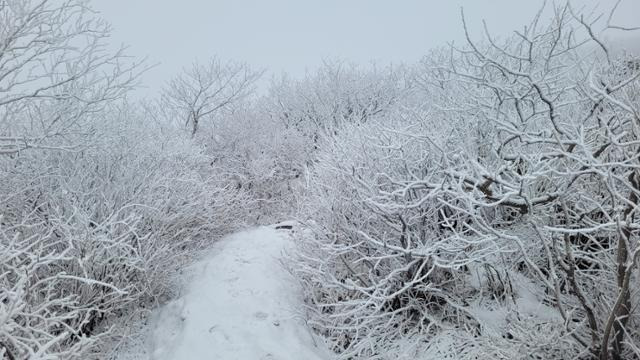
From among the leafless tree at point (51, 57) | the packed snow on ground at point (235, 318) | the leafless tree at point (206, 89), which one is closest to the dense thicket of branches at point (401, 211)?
the leafless tree at point (51, 57)

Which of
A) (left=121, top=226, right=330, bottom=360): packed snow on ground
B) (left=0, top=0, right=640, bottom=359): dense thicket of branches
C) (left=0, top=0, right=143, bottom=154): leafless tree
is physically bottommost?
(left=121, top=226, right=330, bottom=360): packed snow on ground

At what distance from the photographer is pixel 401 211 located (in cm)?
512

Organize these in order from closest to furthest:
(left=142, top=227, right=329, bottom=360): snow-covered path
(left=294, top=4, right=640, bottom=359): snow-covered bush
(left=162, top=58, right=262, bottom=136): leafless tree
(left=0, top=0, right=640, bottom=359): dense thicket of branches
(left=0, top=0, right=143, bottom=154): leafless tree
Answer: (left=0, top=0, right=640, bottom=359): dense thicket of branches
(left=294, top=4, right=640, bottom=359): snow-covered bush
(left=142, top=227, right=329, bottom=360): snow-covered path
(left=0, top=0, right=143, bottom=154): leafless tree
(left=162, top=58, right=262, bottom=136): leafless tree

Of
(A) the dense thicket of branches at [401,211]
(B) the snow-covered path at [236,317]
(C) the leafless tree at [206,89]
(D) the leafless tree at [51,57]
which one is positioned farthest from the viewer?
(C) the leafless tree at [206,89]

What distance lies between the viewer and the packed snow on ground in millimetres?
5262

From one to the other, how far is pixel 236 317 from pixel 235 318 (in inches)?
1.3

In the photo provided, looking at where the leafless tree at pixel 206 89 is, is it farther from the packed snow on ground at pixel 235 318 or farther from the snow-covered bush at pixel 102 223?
the packed snow on ground at pixel 235 318

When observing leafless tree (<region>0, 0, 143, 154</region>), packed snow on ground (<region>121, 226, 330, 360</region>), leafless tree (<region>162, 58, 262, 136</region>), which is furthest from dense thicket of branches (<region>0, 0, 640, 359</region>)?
leafless tree (<region>162, 58, 262, 136</region>)

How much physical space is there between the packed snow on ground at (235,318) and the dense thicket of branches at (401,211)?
1.26 ft

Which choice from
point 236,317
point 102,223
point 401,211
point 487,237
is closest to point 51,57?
point 102,223

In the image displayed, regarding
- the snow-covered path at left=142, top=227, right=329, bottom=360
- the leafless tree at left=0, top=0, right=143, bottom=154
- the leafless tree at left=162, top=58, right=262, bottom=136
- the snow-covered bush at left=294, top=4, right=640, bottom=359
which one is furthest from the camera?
the leafless tree at left=162, top=58, right=262, bottom=136

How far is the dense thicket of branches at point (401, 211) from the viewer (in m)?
3.45

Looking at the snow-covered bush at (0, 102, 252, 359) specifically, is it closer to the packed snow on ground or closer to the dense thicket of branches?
the dense thicket of branches

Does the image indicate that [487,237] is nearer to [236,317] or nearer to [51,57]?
[236,317]
